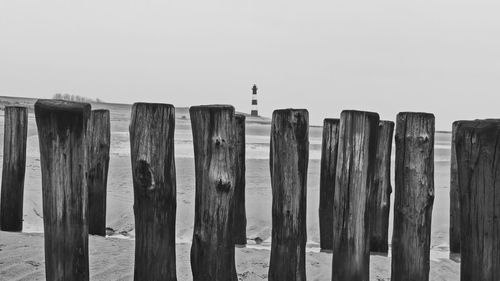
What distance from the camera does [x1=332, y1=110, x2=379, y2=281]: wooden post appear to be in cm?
328

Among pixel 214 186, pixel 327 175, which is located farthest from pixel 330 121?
pixel 214 186

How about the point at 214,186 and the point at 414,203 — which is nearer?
the point at 214,186

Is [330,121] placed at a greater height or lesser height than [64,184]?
greater

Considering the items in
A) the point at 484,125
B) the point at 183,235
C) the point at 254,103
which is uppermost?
the point at 254,103

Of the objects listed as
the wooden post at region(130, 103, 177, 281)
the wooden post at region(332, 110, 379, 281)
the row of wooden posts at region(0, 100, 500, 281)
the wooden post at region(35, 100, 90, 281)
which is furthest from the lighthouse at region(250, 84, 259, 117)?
the wooden post at region(35, 100, 90, 281)

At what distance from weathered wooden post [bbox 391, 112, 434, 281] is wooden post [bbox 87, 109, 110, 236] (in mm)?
2830

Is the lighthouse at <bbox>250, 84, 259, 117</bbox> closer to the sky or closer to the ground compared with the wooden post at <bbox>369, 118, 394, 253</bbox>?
closer to the sky

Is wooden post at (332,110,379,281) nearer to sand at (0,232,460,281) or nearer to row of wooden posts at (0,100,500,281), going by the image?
row of wooden posts at (0,100,500,281)

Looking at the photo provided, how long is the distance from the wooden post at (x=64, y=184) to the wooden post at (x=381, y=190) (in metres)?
2.77

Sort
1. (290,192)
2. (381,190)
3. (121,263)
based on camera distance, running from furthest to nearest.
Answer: (381,190), (121,263), (290,192)

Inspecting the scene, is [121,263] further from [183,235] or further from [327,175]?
[327,175]

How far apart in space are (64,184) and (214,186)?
2.57ft

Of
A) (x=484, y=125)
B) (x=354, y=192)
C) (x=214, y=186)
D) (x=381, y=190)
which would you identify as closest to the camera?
(x=484, y=125)

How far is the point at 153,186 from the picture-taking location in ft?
10.4
